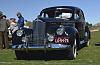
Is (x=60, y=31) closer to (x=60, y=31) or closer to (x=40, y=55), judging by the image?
(x=60, y=31)

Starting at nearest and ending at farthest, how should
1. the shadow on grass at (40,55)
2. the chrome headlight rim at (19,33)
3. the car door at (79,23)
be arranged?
the shadow on grass at (40,55)
the chrome headlight rim at (19,33)
the car door at (79,23)

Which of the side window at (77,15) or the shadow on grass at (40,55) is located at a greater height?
the side window at (77,15)

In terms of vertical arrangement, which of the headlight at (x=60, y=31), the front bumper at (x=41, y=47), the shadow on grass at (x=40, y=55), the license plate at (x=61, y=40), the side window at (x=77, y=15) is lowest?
the shadow on grass at (x=40, y=55)

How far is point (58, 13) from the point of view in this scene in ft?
49.8

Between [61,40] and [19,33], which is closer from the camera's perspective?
[61,40]

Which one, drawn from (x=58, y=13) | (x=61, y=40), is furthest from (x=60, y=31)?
(x=58, y=13)

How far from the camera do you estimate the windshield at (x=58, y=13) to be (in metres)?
14.9

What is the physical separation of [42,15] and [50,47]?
3.44 meters

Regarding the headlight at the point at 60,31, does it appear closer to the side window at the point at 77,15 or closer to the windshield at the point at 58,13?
the windshield at the point at 58,13

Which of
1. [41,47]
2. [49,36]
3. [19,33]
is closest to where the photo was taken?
[41,47]

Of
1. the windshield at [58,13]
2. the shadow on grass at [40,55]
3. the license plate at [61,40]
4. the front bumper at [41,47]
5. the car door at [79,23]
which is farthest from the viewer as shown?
the car door at [79,23]

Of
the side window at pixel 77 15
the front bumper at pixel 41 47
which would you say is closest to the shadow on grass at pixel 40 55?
the front bumper at pixel 41 47

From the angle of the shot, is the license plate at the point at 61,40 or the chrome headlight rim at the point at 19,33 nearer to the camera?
the license plate at the point at 61,40

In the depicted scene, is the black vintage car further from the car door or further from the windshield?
the car door
